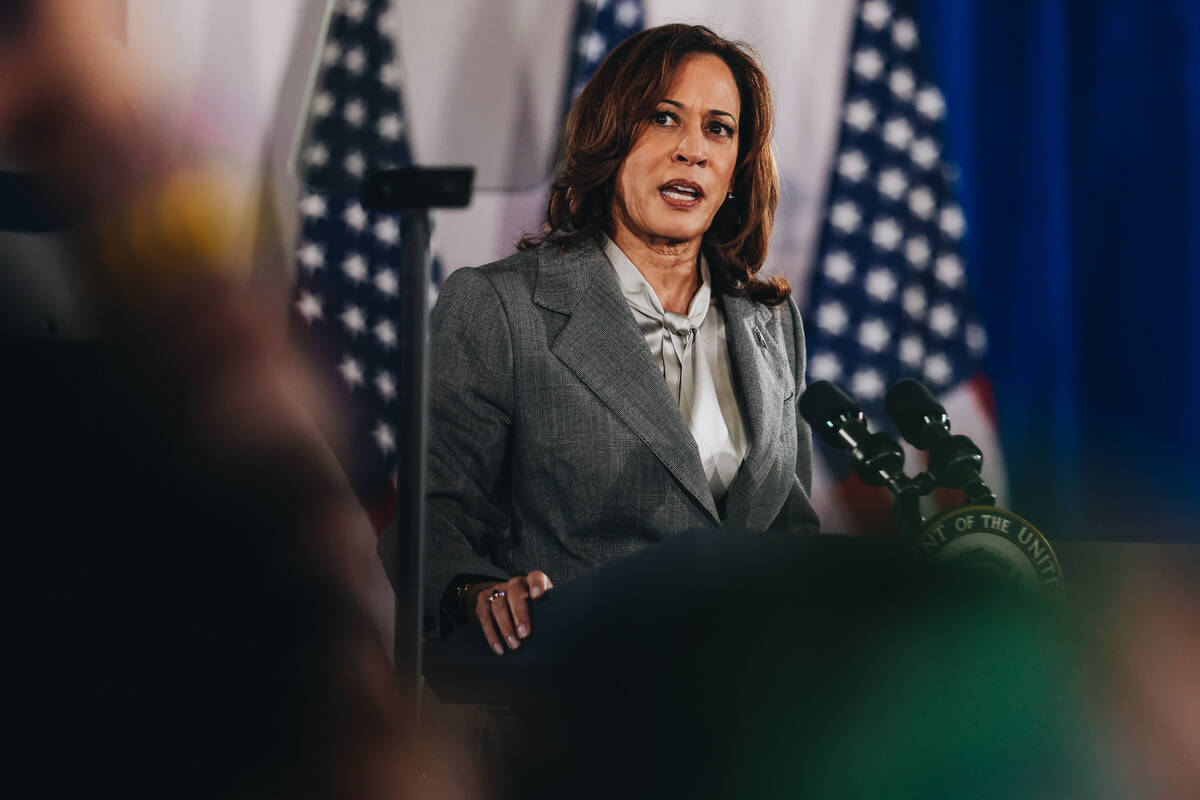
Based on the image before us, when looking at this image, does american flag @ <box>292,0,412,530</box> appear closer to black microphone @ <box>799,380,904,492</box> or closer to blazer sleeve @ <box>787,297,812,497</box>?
blazer sleeve @ <box>787,297,812,497</box>

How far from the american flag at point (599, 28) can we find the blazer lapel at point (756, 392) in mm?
810

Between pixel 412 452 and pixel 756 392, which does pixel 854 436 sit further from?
pixel 412 452

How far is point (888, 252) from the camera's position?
2.07 meters

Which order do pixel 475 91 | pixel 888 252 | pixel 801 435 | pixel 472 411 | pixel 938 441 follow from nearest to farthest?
pixel 938 441 → pixel 472 411 → pixel 801 435 → pixel 475 91 → pixel 888 252

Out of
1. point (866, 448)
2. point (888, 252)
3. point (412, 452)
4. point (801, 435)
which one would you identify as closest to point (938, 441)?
point (866, 448)

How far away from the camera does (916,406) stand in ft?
3.01

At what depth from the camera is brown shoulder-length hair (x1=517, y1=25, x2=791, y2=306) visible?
1318mm

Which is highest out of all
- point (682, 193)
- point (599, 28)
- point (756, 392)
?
point (599, 28)

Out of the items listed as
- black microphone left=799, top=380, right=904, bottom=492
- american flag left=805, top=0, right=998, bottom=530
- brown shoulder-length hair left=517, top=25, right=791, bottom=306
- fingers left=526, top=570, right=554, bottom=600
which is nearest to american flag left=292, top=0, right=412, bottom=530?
brown shoulder-length hair left=517, top=25, right=791, bottom=306

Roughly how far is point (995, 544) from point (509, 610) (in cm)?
A: 32

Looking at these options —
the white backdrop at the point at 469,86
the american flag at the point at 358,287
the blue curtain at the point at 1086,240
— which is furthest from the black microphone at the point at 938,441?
the blue curtain at the point at 1086,240

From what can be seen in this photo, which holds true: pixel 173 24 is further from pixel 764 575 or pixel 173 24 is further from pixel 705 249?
pixel 764 575

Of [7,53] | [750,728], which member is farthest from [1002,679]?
[7,53]

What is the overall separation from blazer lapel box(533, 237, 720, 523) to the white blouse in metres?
0.05
